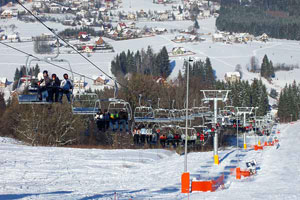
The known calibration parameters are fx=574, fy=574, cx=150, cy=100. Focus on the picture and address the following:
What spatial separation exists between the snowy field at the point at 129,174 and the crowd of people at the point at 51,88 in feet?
22.6

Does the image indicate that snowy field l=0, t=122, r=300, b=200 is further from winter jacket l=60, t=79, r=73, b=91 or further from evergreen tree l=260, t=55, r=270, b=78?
evergreen tree l=260, t=55, r=270, b=78

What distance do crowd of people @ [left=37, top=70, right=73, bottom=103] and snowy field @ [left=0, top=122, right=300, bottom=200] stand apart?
6.87 m

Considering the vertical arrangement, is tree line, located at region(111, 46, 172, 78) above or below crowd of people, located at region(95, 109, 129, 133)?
below

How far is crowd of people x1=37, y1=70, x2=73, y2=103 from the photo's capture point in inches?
827

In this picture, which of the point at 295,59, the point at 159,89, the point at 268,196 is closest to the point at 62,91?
the point at 268,196

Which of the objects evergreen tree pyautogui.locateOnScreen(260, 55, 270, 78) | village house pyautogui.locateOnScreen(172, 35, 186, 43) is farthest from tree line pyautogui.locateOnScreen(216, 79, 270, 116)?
village house pyautogui.locateOnScreen(172, 35, 186, 43)

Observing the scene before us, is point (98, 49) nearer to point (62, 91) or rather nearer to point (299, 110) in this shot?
point (299, 110)

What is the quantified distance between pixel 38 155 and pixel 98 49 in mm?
132080

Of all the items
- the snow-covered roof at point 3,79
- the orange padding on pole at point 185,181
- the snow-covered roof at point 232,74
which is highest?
the orange padding on pole at point 185,181

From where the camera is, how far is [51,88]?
21188 mm

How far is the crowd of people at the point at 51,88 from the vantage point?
21.0 m

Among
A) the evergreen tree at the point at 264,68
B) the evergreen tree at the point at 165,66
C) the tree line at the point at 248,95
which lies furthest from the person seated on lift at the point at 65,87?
the evergreen tree at the point at 264,68

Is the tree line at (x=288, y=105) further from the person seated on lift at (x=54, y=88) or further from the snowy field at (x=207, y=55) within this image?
the person seated on lift at (x=54, y=88)

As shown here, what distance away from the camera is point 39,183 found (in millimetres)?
33844
